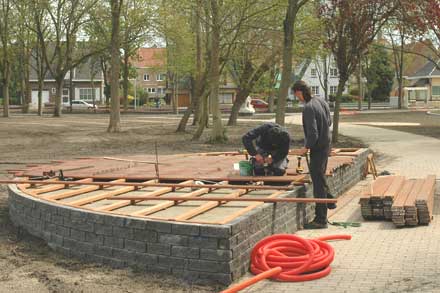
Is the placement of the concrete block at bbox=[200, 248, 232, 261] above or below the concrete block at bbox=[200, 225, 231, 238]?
below

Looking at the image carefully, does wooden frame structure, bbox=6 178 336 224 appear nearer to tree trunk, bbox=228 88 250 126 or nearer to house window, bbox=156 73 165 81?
tree trunk, bbox=228 88 250 126

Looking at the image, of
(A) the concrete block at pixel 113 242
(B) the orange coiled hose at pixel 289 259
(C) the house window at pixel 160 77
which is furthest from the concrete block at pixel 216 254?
(C) the house window at pixel 160 77

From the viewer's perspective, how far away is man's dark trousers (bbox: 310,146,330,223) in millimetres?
8883

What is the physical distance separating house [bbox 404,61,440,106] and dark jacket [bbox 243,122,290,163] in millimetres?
66334

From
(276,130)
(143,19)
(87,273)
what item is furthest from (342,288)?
(143,19)

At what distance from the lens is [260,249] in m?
6.93

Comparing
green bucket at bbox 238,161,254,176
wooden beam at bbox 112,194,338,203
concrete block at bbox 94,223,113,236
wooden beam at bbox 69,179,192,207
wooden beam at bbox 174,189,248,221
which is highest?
green bucket at bbox 238,161,254,176

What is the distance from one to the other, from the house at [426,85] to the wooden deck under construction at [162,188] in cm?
6447

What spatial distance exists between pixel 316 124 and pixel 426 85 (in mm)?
83121

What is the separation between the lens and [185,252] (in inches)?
256

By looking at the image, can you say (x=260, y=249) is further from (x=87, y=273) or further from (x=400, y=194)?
(x=400, y=194)

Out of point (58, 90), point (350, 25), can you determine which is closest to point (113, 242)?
point (350, 25)

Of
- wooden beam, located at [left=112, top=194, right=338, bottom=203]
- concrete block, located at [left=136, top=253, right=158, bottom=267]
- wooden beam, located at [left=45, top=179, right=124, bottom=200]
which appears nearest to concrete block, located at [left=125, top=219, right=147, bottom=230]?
concrete block, located at [left=136, top=253, right=158, bottom=267]

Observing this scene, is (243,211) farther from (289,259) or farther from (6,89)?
(6,89)
